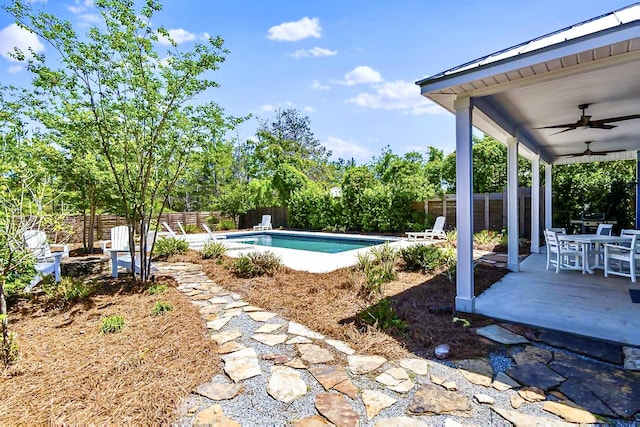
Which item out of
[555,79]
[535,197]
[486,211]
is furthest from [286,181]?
[555,79]

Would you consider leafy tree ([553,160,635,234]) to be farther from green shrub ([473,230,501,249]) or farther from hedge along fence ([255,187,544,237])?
green shrub ([473,230,501,249])

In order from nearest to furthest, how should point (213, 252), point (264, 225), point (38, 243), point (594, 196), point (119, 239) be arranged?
point (38, 243) < point (119, 239) < point (213, 252) < point (594, 196) < point (264, 225)

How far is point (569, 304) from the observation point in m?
4.27

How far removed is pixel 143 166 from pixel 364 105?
73.1 ft

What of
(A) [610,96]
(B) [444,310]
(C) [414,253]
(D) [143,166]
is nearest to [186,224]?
(D) [143,166]

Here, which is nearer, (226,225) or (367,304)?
(367,304)

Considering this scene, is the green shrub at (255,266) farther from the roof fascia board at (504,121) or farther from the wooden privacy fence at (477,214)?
the wooden privacy fence at (477,214)

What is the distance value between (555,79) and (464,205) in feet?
5.31

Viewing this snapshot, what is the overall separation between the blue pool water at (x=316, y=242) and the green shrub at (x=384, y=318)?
759 centimetres

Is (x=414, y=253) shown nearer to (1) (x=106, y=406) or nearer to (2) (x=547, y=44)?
(2) (x=547, y=44)

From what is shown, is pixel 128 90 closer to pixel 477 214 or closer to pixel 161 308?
pixel 161 308

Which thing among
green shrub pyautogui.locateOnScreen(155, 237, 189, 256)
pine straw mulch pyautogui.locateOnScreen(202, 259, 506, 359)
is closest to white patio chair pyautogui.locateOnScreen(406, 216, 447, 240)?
pine straw mulch pyautogui.locateOnScreen(202, 259, 506, 359)

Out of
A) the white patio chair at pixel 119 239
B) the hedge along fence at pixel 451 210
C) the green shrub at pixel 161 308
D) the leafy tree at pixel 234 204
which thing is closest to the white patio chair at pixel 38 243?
the green shrub at pixel 161 308

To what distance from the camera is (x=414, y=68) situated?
411 inches
